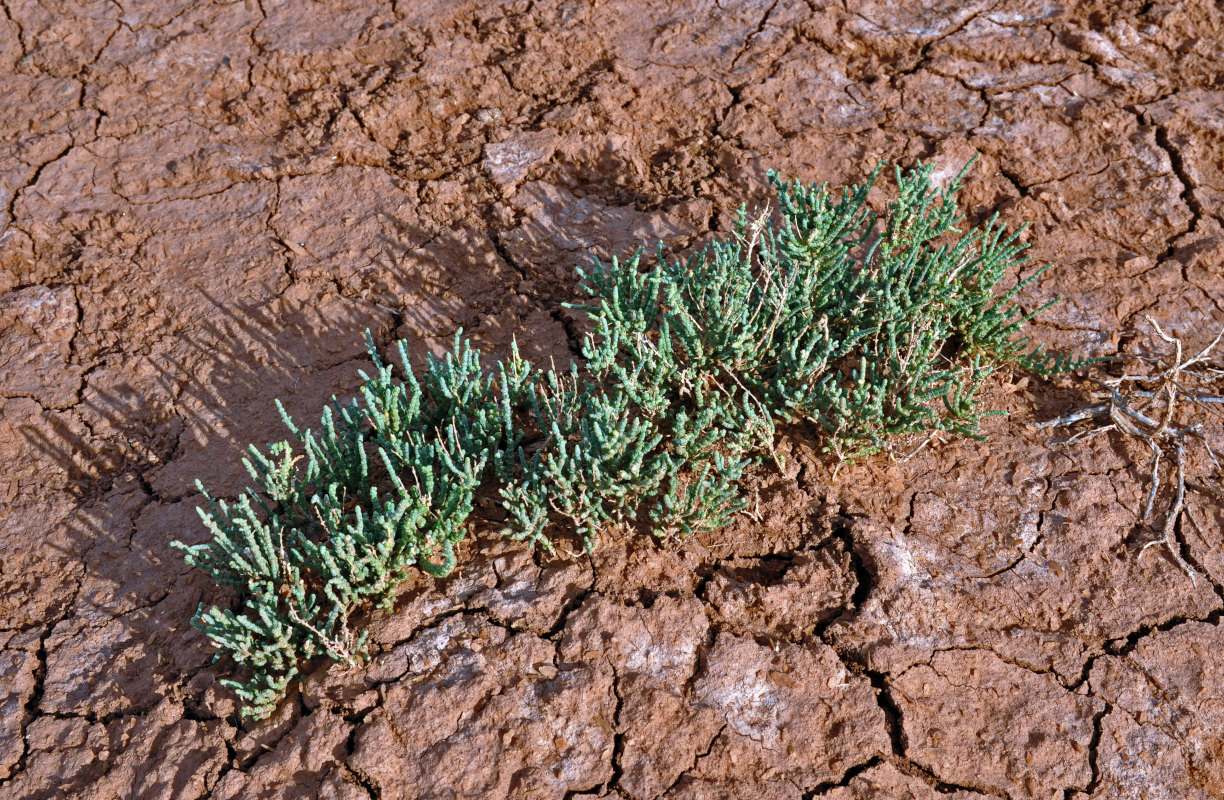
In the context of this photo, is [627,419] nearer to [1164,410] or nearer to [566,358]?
[566,358]

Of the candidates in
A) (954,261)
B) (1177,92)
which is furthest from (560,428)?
(1177,92)

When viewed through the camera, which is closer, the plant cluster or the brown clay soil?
the brown clay soil

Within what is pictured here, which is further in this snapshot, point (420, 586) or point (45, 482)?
point (45, 482)

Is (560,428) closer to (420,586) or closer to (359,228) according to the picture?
(420,586)

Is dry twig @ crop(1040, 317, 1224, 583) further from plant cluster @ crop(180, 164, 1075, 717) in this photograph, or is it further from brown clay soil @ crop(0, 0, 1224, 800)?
plant cluster @ crop(180, 164, 1075, 717)

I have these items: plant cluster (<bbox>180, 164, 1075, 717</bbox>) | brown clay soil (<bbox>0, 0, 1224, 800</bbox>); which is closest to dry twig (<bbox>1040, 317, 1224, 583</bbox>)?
brown clay soil (<bbox>0, 0, 1224, 800</bbox>)

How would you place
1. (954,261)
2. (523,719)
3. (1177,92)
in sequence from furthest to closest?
(1177,92), (954,261), (523,719)
